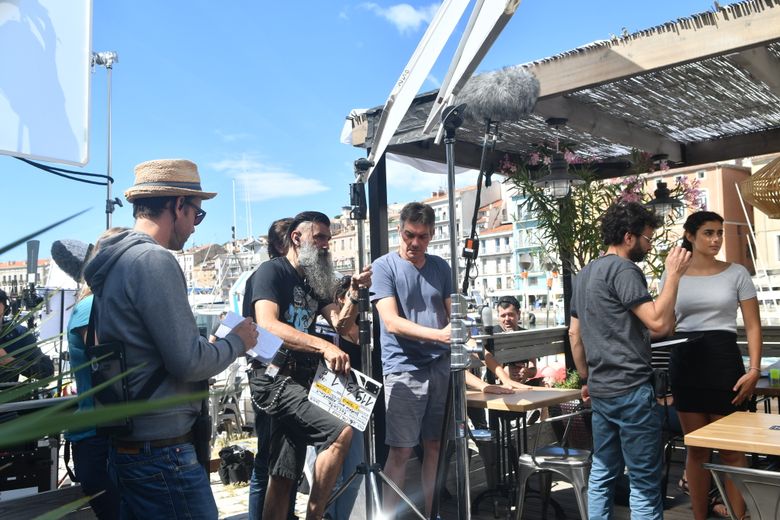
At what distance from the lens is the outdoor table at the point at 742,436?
7.64 feet

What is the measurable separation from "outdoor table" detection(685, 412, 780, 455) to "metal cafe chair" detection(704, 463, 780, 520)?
14 cm

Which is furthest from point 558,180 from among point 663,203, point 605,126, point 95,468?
point 95,468

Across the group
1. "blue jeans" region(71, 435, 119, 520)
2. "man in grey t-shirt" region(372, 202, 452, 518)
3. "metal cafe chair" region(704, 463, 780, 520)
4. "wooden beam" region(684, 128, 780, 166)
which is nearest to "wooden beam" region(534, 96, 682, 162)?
"wooden beam" region(684, 128, 780, 166)

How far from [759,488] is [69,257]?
3221 mm

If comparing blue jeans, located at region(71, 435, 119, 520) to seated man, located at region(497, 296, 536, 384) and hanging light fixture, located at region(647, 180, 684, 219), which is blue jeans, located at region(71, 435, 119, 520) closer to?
seated man, located at region(497, 296, 536, 384)

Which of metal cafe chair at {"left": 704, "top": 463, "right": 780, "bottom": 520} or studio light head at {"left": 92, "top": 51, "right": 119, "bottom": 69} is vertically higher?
studio light head at {"left": 92, "top": 51, "right": 119, "bottom": 69}

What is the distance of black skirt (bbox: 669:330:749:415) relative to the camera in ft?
11.7

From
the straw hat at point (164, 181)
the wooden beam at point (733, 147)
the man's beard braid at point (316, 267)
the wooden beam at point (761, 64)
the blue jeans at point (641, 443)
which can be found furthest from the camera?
the wooden beam at point (733, 147)

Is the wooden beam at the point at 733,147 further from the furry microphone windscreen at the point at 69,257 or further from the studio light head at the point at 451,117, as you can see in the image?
the furry microphone windscreen at the point at 69,257

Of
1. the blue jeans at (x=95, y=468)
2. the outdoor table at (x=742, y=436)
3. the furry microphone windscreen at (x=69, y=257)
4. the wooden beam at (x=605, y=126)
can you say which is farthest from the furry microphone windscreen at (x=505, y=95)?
the blue jeans at (x=95, y=468)

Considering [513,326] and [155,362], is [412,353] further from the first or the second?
[513,326]

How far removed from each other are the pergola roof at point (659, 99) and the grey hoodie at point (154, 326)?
1916 millimetres

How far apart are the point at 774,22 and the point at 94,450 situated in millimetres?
3662

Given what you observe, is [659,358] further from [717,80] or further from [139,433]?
[139,433]
